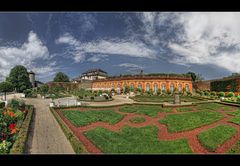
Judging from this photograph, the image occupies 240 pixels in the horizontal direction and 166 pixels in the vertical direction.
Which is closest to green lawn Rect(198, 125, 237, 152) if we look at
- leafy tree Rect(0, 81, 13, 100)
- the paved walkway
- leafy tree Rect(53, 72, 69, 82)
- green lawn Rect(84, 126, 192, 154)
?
green lawn Rect(84, 126, 192, 154)

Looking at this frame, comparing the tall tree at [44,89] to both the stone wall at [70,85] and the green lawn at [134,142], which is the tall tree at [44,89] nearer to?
the stone wall at [70,85]

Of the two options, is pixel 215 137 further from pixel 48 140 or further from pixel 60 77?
pixel 60 77

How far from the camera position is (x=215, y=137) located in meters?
7.82

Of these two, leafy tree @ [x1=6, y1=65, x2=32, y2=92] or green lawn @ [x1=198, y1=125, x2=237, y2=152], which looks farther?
leafy tree @ [x1=6, y1=65, x2=32, y2=92]

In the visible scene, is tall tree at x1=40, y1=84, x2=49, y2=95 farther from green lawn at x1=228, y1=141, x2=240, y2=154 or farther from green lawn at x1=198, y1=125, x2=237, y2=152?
green lawn at x1=228, y1=141, x2=240, y2=154

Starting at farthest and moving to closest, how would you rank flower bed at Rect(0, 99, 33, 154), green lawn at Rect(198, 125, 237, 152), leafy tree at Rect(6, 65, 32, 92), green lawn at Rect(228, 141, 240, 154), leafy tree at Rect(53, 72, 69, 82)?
leafy tree at Rect(53, 72, 69, 82), leafy tree at Rect(6, 65, 32, 92), green lawn at Rect(198, 125, 237, 152), green lawn at Rect(228, 141, 240, 154), flower bed at Rect(0, 99, 33, 154)

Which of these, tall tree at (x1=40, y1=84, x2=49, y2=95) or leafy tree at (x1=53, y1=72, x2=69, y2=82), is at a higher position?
leafy tree at (x1=53, y1=72, x2=69, y2=82)

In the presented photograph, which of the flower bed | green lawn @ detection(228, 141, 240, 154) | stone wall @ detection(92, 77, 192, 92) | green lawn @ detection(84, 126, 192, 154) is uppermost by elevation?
stone wall @ detection(92, 77, 192, 92)

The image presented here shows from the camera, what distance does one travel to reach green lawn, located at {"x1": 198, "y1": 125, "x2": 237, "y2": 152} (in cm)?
Answer: 701

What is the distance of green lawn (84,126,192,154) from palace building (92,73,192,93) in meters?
22.9

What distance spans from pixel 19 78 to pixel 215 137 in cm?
2316

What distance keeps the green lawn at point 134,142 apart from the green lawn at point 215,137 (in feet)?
2.84

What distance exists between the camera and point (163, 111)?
1416 cm
